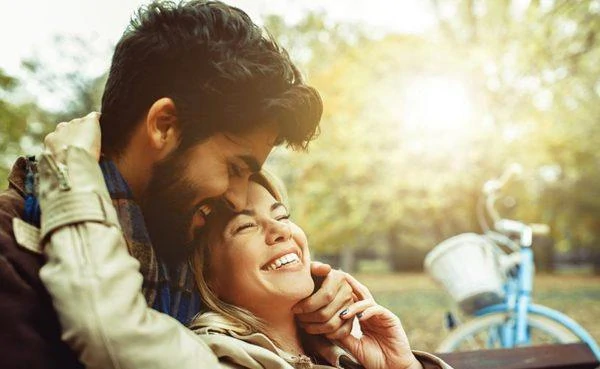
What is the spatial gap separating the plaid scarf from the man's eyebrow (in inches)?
8.9

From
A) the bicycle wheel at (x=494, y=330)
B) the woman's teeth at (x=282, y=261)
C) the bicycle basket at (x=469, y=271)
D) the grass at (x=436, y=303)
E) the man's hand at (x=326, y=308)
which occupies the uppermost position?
the grass at (x=436, y=303)

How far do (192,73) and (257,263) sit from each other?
407mm

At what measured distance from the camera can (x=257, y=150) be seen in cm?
129

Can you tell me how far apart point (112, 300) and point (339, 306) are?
0.58 metres

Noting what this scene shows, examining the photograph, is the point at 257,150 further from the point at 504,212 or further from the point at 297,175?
the point at 504,212

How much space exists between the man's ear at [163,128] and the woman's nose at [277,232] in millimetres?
277

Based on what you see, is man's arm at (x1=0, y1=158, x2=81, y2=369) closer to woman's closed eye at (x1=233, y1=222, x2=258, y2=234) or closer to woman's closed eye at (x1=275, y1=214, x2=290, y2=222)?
woman's closed eye at (x1=233, y1=222, x2=258, y2=234)

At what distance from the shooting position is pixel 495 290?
3607mm

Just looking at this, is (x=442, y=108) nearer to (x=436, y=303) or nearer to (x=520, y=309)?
(x=436, y=303)

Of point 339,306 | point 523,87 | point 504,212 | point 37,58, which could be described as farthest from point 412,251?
point 339,306

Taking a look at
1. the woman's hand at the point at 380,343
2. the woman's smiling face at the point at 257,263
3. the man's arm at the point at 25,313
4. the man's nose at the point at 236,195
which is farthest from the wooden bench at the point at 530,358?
the man's arm at the point at 25,313

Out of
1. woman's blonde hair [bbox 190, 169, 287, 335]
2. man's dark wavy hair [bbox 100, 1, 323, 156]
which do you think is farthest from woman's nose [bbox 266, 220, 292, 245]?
man's dark wavy hair [bbox 100, 1, 323, 156]

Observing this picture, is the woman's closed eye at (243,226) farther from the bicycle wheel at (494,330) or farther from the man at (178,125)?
the bicycle wheel at (494,330)

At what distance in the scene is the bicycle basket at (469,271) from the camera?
354cm
